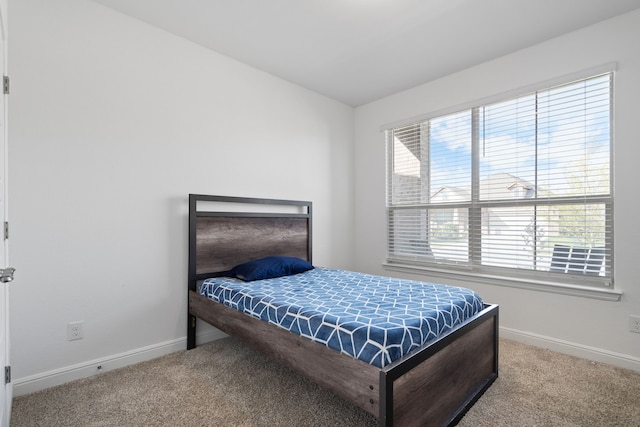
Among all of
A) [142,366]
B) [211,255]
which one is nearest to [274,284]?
[211,255]

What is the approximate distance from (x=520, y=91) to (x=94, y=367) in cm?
394

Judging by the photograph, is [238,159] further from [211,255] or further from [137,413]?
[137,413]

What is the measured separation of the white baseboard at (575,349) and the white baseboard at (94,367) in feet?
8.87

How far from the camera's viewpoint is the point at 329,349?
1454 millimetres

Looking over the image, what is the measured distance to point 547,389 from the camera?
1.94 meters

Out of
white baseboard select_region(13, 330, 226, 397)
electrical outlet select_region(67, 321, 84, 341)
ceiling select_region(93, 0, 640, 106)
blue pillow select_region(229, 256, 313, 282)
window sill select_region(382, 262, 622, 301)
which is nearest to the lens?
white baseboard select_region(13, 330, 226, 397)

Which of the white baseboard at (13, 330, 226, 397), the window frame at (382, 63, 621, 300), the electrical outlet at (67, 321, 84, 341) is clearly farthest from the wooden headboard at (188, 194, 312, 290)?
the window frame at (382, 63, 621, 300)

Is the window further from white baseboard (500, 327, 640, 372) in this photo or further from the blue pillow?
the blue pillow

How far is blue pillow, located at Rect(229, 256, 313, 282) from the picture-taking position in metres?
2.55

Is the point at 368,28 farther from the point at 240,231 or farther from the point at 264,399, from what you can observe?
the point at 264,399

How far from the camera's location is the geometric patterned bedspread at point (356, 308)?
136 cm

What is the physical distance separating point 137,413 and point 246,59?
2.82 meters

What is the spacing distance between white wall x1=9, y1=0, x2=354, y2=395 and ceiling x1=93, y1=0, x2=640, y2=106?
24 cm

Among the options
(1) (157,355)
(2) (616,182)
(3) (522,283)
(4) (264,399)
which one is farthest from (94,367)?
(2) (616,182)
